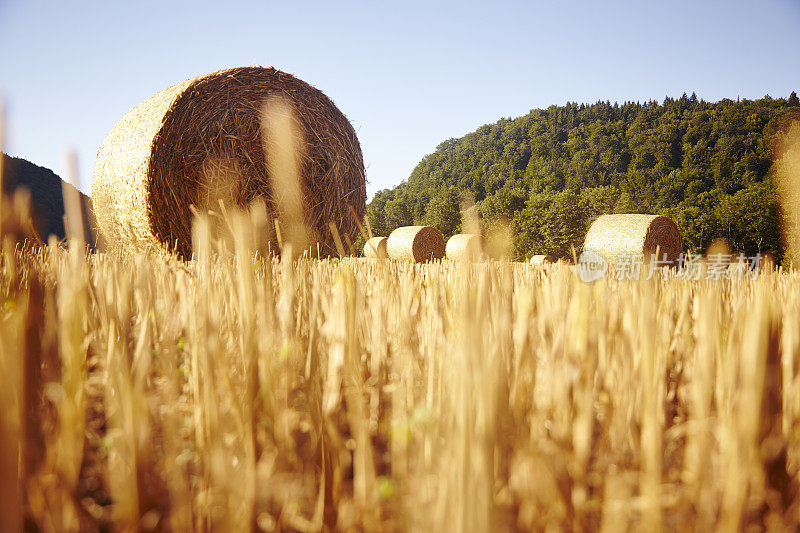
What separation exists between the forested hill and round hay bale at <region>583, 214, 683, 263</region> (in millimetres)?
25300

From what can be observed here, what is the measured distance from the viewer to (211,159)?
4.53m

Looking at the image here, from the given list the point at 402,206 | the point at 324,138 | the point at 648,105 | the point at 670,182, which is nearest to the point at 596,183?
the point at 670,182

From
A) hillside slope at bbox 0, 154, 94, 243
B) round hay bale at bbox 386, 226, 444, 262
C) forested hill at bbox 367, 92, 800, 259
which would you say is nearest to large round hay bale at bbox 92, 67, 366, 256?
hillside slope at bbox 0, 154, 94, 243

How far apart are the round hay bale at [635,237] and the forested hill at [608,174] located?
2530 centimetres

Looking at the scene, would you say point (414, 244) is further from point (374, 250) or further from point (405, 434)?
point (405, 434)

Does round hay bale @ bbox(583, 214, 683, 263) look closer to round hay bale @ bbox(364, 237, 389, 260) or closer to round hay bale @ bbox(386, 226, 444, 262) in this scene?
round hay bale @ bbox(386, 226, 444, 262)

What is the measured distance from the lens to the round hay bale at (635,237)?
10.5 m

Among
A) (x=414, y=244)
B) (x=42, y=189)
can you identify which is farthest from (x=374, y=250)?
(x=42, y=189)

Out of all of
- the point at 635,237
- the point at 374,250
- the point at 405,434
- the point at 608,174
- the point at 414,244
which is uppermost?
the point at 608,174

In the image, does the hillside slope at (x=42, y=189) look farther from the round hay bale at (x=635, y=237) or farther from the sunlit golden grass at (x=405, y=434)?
the round hay bale at (x=635, y=237)

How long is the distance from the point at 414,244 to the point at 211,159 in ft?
23.2

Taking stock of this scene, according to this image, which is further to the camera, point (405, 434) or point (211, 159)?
point (211, 159)

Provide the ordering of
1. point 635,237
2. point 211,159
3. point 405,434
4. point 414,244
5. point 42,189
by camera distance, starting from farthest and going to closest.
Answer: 1. point 414,244
2. point 635,237
3. point 42,189
4. point 211,159
5. point 405,434

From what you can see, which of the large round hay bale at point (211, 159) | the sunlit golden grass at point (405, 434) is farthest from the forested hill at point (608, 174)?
the sunlit golden grass at point (405, 434)
